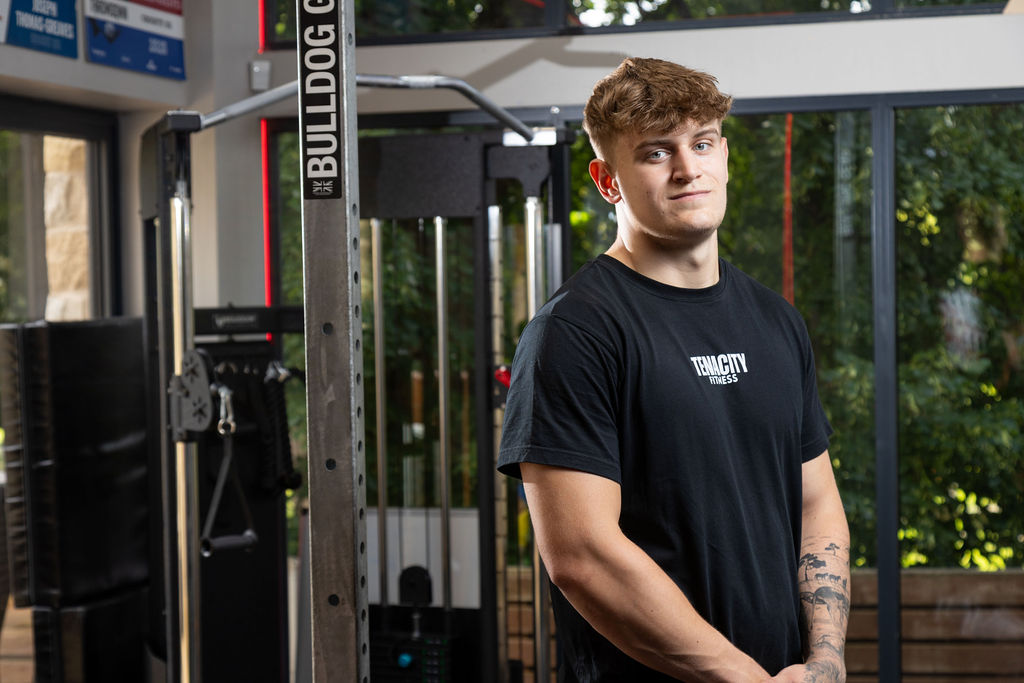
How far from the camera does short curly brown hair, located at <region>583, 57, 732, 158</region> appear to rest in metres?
1.21

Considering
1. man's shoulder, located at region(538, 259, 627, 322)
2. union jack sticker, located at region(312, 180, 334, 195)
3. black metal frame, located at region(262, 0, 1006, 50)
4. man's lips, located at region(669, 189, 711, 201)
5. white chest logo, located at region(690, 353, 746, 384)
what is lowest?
white chest logo, located at region(690, 353, 746, 384)

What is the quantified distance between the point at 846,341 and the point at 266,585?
6.30 ft

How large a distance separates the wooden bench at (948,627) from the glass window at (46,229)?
1.78m

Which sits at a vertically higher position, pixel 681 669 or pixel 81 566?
pixel 681 669

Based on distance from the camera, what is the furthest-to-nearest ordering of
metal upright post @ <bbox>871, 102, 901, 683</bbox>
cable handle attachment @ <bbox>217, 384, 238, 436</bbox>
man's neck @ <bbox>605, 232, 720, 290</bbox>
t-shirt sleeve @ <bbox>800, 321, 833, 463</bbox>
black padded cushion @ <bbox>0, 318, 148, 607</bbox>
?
1. metal upright post @ <bbox>871, 102, 901, 683</bbox>
2. black padded cushion @ <bbox>0, 318, 148, 607</bbox>
3. cable handle attachment @ <bbox>217, 384, 238, 436</bbox>
4. t-shirt sleeve @ <bbox>800, 321, 833, 463</bbox>
5. man's neck @ <bbox>605, 232, 720, 290</bbox>

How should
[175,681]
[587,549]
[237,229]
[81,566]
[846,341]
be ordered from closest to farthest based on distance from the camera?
[587,549] < [175,681] < [81,566] < [846,341] < [237,229]

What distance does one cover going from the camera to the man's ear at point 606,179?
4.18 feet

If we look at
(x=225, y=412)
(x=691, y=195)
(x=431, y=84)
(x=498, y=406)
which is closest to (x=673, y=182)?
(x=691, y=195)

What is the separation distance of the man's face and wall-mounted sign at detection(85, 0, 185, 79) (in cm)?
232

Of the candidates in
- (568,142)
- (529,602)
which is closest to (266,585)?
(529,602)

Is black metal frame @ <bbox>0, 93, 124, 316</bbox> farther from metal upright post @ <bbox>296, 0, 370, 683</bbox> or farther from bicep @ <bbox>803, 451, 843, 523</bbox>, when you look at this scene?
bicep @ <bbox>803, 451, 843, 523</bbox>

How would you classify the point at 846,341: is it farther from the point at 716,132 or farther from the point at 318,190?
the point at 318,190

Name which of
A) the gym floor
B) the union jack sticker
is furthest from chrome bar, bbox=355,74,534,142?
the gym floor

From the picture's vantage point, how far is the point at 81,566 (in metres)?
2.97
